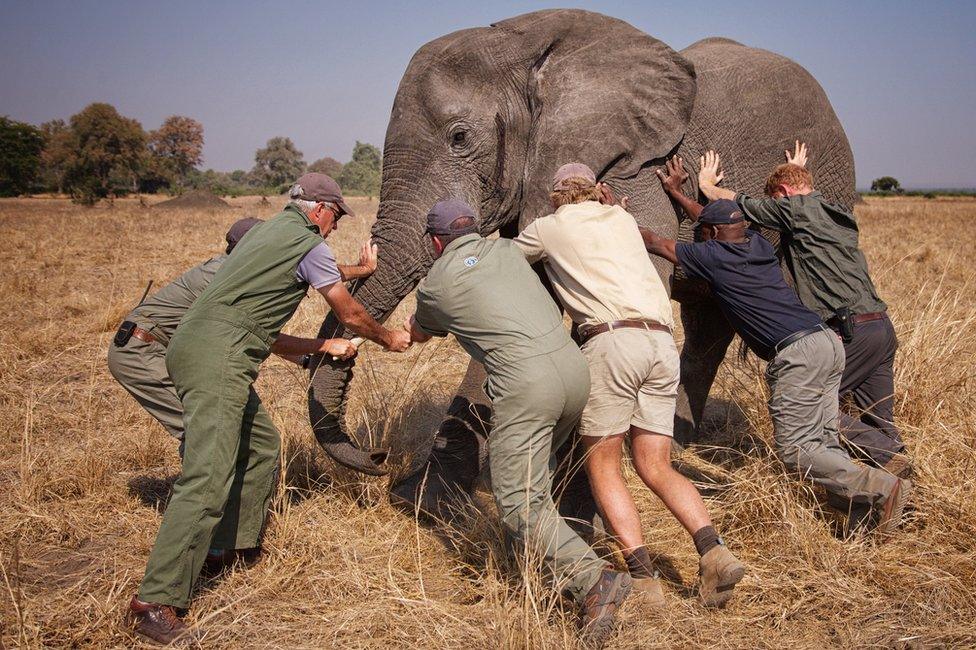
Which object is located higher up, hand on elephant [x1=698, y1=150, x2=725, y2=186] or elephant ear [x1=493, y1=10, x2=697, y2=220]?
elephant ear [x1=493, y1=10, x2=697, y2=220]

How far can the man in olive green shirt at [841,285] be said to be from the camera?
5.02 meters

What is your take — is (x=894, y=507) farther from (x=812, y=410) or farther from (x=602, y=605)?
(x=602, y=605)

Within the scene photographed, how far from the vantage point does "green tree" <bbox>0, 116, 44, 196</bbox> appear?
50719mm

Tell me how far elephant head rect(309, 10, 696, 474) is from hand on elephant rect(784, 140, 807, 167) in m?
0.87

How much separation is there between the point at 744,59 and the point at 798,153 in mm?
901

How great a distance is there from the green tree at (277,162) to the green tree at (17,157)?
134 feet

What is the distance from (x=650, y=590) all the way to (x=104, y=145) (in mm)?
51458

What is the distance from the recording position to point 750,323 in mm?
4770

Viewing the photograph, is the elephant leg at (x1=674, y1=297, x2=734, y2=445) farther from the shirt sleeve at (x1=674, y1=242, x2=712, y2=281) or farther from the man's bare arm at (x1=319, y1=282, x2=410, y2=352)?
the man's bare arm at (x1=319, y1=282, x2=410, y2=352)

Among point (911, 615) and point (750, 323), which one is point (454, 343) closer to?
point (750, 323)

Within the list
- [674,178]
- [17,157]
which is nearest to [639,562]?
[674,178]

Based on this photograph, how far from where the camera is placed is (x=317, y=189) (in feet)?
14.4

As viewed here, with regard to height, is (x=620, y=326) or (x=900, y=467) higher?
(x=620, y=326)

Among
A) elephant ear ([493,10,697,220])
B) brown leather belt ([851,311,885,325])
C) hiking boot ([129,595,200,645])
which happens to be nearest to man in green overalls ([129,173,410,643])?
hiking boot ([129,595,200,645])
